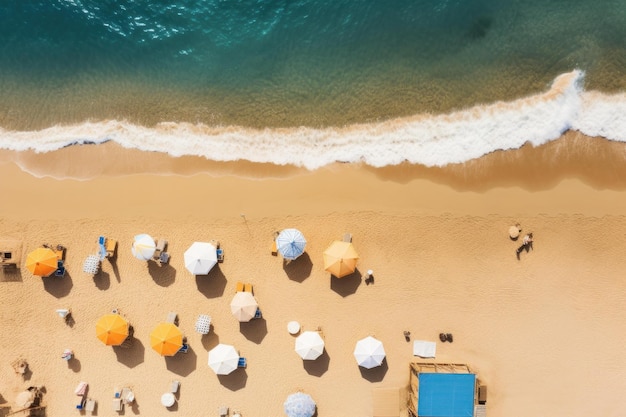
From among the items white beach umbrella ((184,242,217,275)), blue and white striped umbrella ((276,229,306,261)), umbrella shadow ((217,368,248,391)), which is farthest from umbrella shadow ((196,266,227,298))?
umbrella shadow ((217,368,248,391))

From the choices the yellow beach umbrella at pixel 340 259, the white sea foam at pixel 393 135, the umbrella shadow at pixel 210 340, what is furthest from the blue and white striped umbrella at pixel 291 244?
the umbrella shadow at pixel 210 340

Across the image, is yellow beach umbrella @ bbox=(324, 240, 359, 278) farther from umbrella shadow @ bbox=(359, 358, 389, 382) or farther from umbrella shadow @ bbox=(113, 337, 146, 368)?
umbrella shadow @ bbox=(113, 337, 146, 368)

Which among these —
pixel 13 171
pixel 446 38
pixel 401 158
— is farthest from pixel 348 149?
pixel 13 171

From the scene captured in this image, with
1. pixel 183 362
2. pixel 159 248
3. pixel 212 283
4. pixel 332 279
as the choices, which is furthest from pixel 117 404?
pixel 332 279

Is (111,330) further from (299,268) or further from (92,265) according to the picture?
(299,268)

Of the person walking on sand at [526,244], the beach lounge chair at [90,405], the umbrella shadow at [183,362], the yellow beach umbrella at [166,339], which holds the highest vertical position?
the person walking on sand at [526,244]

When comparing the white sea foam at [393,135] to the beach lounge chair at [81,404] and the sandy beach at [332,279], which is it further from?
the beach lounge chair at [81,404]
